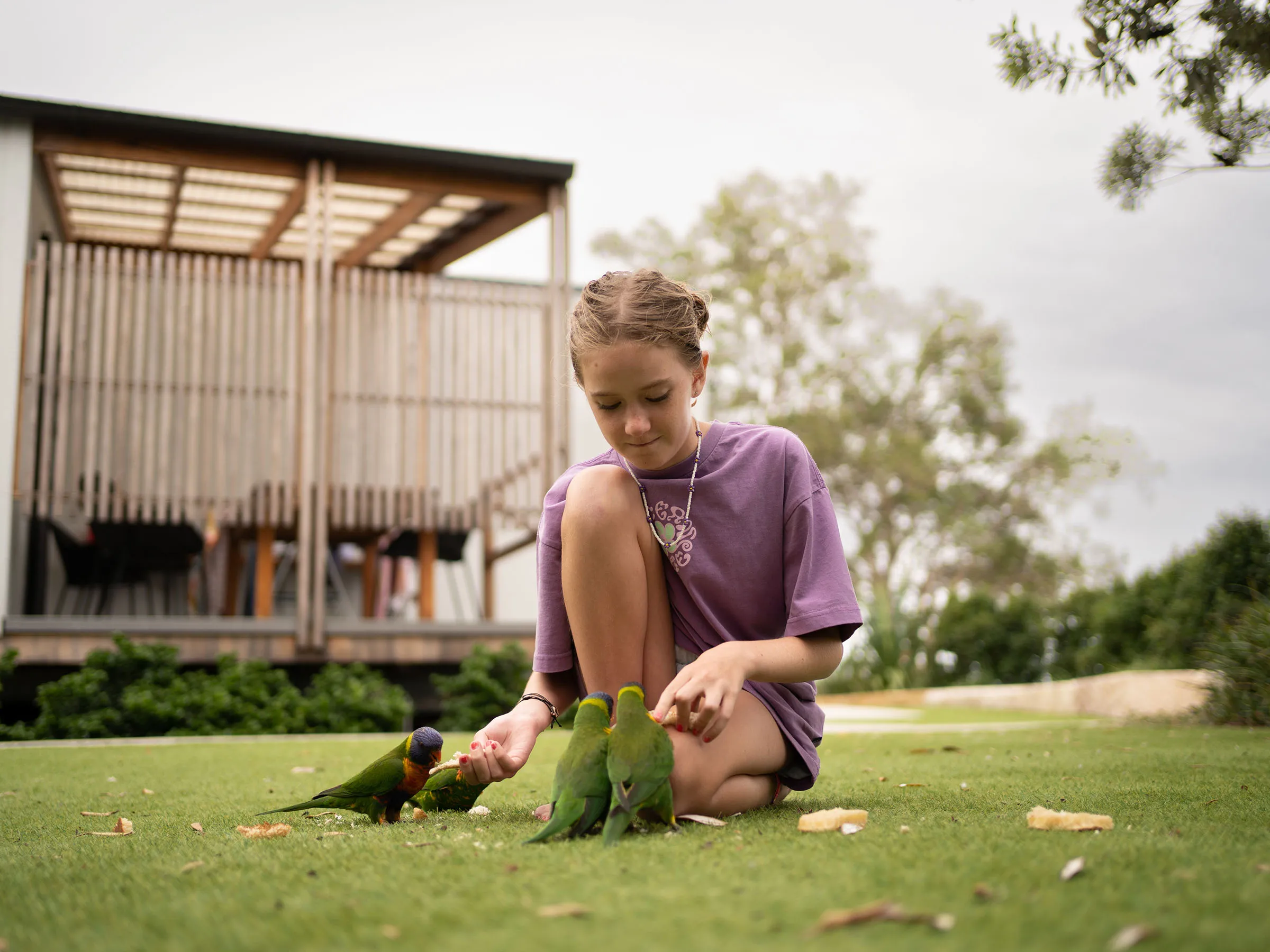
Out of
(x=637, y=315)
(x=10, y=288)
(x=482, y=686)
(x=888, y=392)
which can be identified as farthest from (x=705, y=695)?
(x=888, y=392)

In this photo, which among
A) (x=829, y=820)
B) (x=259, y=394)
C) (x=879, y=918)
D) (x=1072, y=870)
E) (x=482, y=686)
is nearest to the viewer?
(x=879, y=918)

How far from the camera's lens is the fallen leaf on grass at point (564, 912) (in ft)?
4.04

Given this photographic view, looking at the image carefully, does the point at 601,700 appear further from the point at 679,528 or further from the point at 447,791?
the point at 447,791

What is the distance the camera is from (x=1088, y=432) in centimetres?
2245

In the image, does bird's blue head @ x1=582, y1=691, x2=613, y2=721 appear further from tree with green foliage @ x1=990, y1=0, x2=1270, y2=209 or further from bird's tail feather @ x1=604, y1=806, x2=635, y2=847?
tree with green foliage @ x1=990, y1=0, x2=1270, y2=209

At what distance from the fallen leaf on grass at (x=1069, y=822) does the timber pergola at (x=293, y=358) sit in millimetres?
5603

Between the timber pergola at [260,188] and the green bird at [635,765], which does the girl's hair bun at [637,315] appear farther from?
the timber pergola at [260,188]

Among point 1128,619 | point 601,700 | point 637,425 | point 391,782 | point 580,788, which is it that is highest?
point 637,425

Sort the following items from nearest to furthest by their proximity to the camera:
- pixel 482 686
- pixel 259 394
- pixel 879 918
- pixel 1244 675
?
pixel 879 918
pixel 1244 675
pixel 482 686
pixel 259 394

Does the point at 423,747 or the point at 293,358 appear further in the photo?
the point at 293,358

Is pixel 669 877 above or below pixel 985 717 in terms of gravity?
above

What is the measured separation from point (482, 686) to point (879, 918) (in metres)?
6.12

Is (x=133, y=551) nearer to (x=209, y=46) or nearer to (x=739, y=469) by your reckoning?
(x=209, y=46)

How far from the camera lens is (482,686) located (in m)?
7.07
